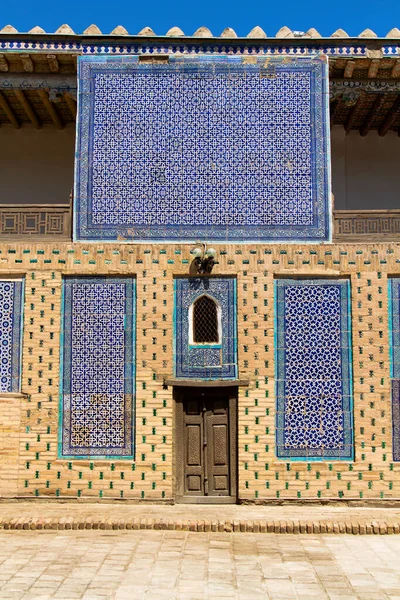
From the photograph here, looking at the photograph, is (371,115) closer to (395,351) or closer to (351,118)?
(351,118)

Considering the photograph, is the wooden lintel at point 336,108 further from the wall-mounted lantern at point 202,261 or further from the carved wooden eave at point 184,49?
the wall-mounted lantern at point 202,261

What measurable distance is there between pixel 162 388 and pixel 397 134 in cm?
596

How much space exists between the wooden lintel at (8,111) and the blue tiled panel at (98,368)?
312 cm

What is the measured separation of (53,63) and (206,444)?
561 cm

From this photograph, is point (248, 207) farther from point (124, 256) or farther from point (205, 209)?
point (124, 256)

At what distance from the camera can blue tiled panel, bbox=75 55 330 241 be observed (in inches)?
410

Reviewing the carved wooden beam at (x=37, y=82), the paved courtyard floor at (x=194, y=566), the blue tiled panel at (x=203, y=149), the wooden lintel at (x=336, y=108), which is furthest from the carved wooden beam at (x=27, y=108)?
the paved courtyard floor at (x=194, y=566)

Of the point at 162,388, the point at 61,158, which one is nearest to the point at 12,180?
the point at 61,158

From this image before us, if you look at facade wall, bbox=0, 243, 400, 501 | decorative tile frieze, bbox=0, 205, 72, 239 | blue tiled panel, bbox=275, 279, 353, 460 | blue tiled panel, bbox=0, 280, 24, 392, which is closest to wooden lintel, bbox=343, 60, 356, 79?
facade wall, bbox=0, 243, 400, 501

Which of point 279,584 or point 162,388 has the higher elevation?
point 162,388

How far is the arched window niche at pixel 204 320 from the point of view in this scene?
10.3 m

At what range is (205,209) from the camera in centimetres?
1044

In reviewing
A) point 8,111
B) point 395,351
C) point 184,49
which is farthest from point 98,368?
point 184,49

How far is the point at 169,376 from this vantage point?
10.1 m
